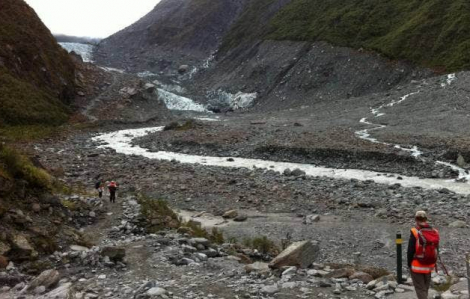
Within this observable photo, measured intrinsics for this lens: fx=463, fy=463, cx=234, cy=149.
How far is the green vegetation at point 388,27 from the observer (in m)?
70.5

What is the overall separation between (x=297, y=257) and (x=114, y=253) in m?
4.92

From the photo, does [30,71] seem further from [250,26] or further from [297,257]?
[250,26]

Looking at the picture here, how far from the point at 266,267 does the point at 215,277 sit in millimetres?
1560

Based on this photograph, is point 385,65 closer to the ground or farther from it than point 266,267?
farther from it

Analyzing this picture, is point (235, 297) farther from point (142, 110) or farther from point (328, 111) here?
point (142, 110)

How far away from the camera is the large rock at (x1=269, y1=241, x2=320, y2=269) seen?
40.7 ft

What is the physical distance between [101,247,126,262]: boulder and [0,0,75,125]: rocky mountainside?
4456 cm

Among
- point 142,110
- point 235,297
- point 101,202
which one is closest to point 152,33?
point 142,110

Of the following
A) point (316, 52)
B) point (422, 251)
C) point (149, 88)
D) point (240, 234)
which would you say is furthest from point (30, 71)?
point (422, 251)

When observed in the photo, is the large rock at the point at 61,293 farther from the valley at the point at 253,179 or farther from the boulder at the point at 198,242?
the boulder at the point at 198,242

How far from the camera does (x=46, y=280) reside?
34.7ft

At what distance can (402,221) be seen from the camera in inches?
845

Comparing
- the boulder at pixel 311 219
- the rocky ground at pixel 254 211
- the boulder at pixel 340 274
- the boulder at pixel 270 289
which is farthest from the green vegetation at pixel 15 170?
the boulder at pixel 311 219

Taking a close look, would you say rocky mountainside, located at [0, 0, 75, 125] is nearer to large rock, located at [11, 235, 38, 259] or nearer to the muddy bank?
the muddy bank
